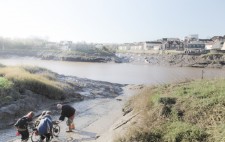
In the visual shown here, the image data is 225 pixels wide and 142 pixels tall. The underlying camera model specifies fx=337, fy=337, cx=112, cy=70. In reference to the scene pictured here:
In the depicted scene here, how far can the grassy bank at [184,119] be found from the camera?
11.9 meters

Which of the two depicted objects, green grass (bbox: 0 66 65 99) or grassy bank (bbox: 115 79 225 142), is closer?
grassy bank (bbox: 115 79 225 142)

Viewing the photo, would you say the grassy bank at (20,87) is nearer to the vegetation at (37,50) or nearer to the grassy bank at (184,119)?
the grassy bank at (184,119)

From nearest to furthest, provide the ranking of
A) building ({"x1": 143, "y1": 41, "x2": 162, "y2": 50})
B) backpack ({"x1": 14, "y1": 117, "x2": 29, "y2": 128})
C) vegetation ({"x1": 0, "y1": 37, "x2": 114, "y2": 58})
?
1. backpack ({"x1": 14, "y1": 117, "x2": 29, "y2": 128})
2. vegetation ({"x1": 0, "y1": 37, "x2": 114, "y2": 58})
3. building ({"x1": 143, "y1": 41, "x2": 162, "y2": 50})

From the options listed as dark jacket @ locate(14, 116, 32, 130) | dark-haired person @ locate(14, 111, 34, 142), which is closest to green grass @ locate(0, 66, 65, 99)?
dark-haired person @ locate(14, 111, 34, 142)

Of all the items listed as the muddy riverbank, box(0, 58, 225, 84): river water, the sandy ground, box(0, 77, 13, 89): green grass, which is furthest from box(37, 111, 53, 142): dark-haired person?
box(0, 58, 225, 84): river water

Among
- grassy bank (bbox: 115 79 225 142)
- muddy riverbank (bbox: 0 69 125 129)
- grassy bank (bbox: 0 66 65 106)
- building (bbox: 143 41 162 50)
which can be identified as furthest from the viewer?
building (bbox: 143 41 162 50)

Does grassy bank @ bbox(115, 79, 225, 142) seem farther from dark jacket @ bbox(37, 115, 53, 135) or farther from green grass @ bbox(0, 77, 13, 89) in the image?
green grass @ bbox(0, 77, 13, 89)

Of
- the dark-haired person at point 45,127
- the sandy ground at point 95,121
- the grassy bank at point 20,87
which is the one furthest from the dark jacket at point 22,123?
the grassy bank at point 20,87

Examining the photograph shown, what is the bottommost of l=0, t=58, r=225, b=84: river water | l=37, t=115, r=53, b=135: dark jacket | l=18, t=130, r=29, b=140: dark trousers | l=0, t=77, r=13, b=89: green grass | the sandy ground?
l=0, t=58, r=225, b=84: river water

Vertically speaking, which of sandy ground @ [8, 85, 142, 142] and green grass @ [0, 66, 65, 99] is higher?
green grass @ [0, 66, 65, 99]

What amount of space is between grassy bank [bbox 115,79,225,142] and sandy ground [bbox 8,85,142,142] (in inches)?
83.2

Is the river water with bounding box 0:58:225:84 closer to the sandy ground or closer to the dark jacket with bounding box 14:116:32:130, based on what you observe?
the sandy ground

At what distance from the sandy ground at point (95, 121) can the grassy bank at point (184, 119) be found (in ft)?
6.94

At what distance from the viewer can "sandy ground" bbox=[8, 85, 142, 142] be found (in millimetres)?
17594
